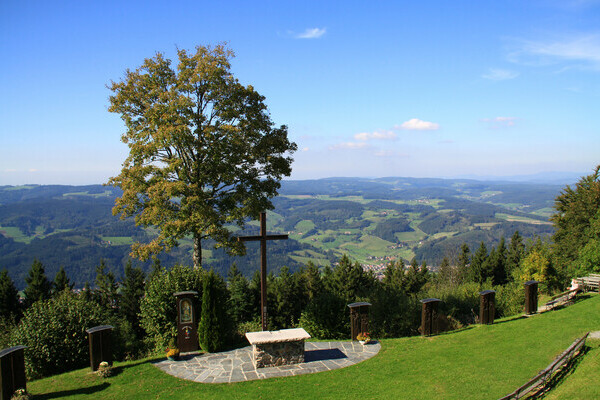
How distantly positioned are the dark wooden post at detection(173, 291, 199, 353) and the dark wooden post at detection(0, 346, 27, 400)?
4.15m

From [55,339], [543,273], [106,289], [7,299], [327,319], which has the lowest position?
[106,289]

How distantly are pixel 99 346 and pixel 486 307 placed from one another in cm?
1324

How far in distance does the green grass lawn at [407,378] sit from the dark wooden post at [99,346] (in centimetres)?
41

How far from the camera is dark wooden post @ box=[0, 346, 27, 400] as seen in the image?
8648 millimetres

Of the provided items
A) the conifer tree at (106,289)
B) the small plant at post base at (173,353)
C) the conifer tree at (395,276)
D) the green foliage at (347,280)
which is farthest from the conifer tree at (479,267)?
the small plant at post base at (173,353)

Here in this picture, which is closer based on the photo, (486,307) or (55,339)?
(55,339)

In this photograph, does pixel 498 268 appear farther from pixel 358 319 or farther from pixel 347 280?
pixel 358 319

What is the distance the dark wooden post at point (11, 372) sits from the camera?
28.4 feet

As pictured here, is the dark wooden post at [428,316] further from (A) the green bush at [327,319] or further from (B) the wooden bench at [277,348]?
(B) the wooden bench at [277,348]

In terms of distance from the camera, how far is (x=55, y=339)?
40.7 feet

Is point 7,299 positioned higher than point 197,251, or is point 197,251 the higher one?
point 197,251

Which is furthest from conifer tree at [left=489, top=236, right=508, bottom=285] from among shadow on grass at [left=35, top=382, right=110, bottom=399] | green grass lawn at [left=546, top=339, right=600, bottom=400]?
shadow on grass at [left=35, top=382, right=110, bottom=399]

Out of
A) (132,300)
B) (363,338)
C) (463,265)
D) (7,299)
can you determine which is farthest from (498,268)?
(7,299)

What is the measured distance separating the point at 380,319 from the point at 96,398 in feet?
40.0
